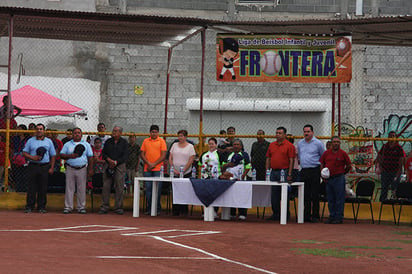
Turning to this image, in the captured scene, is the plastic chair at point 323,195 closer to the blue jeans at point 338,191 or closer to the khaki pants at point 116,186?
the blue jeans at point 338,191

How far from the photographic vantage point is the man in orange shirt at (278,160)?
57.4 ft

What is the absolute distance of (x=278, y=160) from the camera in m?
17.5

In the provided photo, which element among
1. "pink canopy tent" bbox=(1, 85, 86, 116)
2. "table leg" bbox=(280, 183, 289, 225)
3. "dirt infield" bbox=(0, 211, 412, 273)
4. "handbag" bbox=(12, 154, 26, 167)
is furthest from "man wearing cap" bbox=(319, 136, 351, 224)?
"pink canopy tent" bbox=(1, 85, 86, 116)

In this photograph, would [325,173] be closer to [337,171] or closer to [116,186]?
[337,171]

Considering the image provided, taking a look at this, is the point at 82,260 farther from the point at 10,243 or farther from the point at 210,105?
the point at 210,105

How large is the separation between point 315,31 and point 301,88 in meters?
11.0

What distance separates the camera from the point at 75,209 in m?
19.2

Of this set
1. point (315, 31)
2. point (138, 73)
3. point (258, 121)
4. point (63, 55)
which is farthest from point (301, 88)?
point (315, 31)

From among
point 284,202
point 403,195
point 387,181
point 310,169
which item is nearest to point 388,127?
point 387,181

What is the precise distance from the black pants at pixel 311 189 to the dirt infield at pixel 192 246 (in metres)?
0.59

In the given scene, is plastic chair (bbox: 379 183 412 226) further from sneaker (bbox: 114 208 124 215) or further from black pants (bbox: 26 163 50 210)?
black pants (bbox: 26 163 50 210)

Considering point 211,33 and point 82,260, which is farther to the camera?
point 211,33

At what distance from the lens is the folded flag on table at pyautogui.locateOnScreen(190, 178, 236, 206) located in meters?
16.9

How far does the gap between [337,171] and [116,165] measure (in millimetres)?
4745
